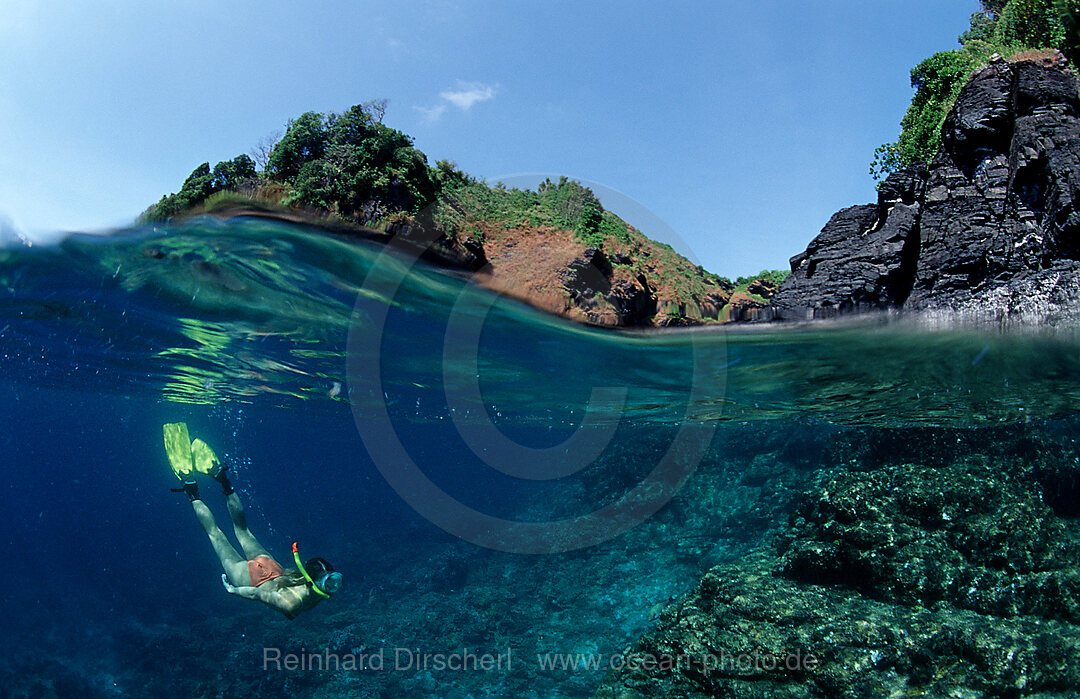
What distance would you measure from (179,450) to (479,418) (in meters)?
17.1

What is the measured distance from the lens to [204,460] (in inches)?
584

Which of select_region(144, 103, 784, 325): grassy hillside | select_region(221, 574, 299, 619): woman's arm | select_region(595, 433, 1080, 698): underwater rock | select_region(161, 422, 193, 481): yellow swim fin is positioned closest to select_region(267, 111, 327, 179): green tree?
select_region(144, 103, 784, 325): grassy hillside

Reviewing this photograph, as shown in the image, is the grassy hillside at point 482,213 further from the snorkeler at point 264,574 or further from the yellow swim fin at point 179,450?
the yellow swim fin at point 179,450

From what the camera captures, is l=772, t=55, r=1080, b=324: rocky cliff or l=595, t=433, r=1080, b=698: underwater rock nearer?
l=772, t=55, r=1080, b=324: rocky cliff

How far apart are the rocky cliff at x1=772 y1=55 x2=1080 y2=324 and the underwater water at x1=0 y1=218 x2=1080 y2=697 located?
2.91ft

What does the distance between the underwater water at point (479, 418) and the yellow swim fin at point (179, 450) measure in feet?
8.64

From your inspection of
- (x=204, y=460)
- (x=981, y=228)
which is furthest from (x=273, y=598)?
(x=981, y=228)

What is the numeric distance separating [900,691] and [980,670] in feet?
A: 4.99

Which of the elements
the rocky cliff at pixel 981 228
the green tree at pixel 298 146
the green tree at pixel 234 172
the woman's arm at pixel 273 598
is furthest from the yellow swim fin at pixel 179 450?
the rocky cliff at pixel 981 228

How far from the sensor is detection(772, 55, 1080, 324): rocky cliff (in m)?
8.14

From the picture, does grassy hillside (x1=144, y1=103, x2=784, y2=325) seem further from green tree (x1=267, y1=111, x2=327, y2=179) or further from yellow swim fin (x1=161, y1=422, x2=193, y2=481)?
yellow swim fin (x1=161, y1=422, x2=193, y2=481)

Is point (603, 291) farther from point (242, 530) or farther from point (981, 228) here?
point (242, 530)

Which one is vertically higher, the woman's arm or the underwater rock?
the underwater rock

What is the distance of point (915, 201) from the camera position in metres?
11.1
